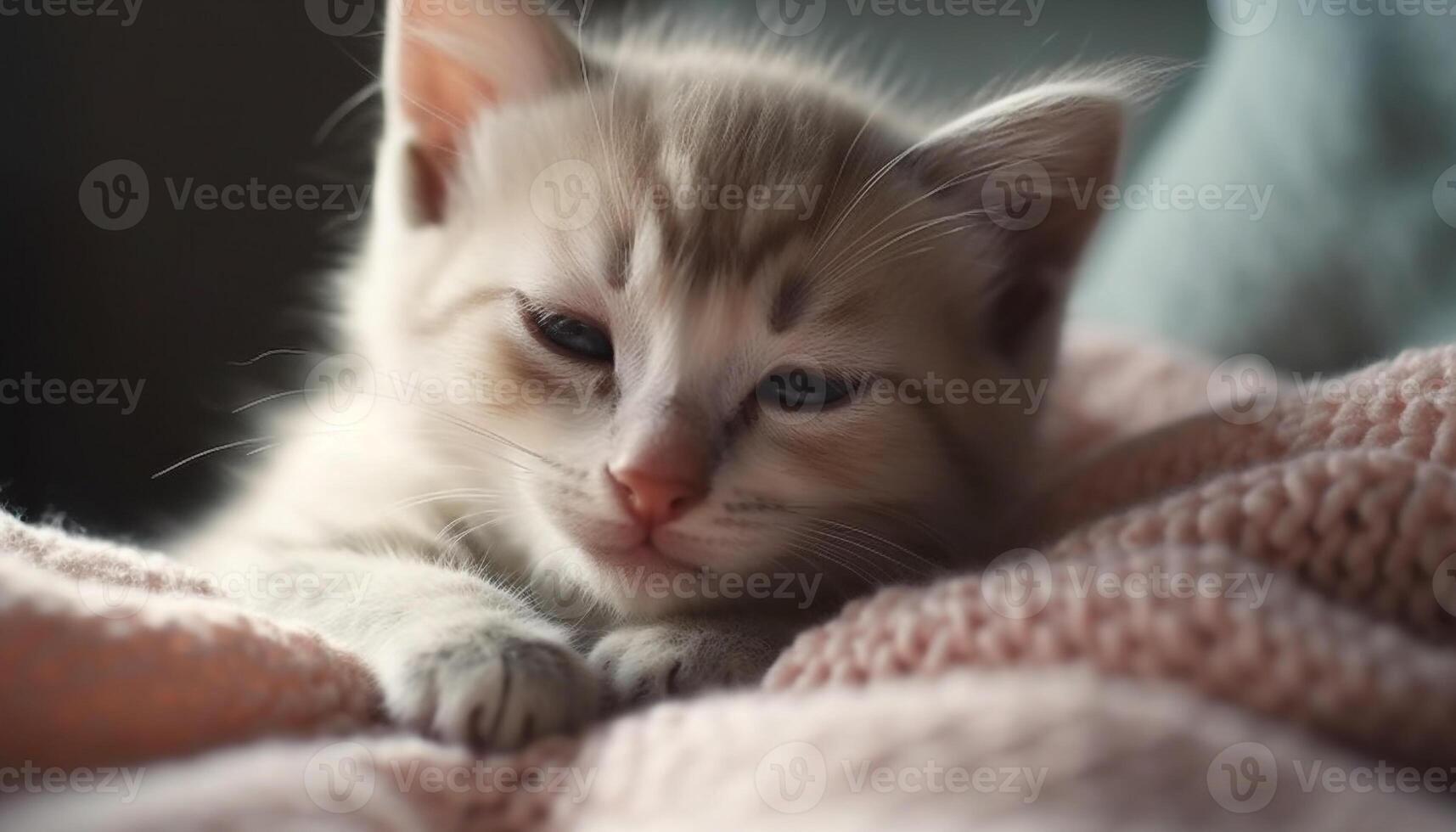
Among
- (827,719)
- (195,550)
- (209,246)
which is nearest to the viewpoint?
(827,719)

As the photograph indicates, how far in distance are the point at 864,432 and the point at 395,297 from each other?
0.50 metres

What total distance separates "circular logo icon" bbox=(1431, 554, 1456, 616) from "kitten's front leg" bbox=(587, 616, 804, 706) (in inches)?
17.4

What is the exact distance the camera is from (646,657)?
817 mm

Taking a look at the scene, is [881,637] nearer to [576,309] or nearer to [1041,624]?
[1041,624]

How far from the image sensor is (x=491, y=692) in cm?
72

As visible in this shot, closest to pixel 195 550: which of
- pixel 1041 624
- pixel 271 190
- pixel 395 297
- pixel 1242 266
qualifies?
pixel 395 297

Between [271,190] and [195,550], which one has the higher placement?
[271,190]

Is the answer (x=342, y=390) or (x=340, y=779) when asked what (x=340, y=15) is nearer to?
(x=342, y=390)

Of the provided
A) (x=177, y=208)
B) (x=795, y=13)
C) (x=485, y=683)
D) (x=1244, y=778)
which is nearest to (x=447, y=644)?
(x=485, y=683)

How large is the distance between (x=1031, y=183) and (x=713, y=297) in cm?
37

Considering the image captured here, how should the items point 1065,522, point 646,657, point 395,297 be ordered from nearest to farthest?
point 646,657
point 1065,522
point 395,297

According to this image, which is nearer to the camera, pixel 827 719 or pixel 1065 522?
pixel 827 719

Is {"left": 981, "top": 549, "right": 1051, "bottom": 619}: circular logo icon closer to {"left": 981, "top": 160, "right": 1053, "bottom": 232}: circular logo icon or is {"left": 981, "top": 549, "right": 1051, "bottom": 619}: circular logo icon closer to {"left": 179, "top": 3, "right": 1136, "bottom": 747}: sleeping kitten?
{"left": 179, "top": 3, "right": 1136, "bottom": 747}: sleeping kitten

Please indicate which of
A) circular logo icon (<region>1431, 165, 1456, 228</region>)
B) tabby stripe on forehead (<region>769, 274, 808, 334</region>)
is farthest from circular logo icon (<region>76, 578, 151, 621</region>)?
circular logo icon (<region>1431, 165, 1456, 228</region>)
